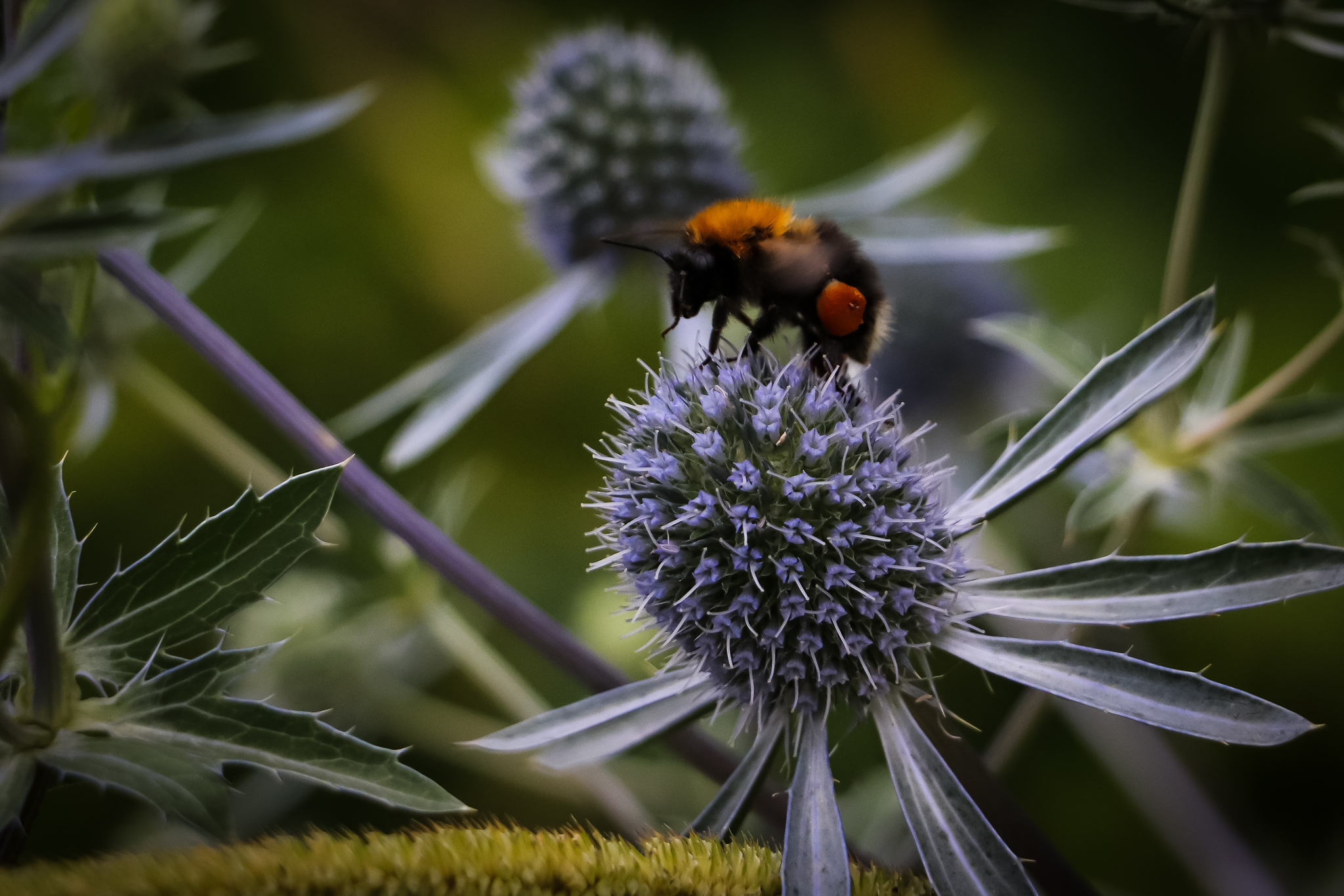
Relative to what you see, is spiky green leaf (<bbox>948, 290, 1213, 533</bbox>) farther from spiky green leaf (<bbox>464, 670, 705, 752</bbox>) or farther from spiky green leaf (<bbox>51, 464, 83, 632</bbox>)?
spiky green leaf (<bbox>51, 464, 83, 632</bbox>)

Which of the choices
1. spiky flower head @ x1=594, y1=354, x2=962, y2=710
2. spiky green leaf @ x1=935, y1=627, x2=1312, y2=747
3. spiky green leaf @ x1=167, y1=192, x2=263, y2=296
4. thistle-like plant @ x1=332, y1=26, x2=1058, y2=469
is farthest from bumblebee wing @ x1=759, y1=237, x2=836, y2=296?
spiky green leaf @ x1=167, y1=192, x2=263, y2=296

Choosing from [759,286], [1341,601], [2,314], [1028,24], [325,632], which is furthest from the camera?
[1028,24]

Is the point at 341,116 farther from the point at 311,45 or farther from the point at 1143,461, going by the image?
the point at 311,45

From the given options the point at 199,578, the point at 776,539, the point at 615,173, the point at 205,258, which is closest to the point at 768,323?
the point at 776,539

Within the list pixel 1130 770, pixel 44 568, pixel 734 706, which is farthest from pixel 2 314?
pixel 1130 770

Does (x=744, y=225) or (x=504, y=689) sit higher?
(x=744, y=225)

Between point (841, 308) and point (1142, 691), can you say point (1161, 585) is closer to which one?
point (1142, 691)

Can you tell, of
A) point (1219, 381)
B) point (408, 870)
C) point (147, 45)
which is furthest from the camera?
point (147, 45)

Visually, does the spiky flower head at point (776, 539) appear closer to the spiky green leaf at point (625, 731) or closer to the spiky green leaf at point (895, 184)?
the spiky green leaf at point (625, 731)
